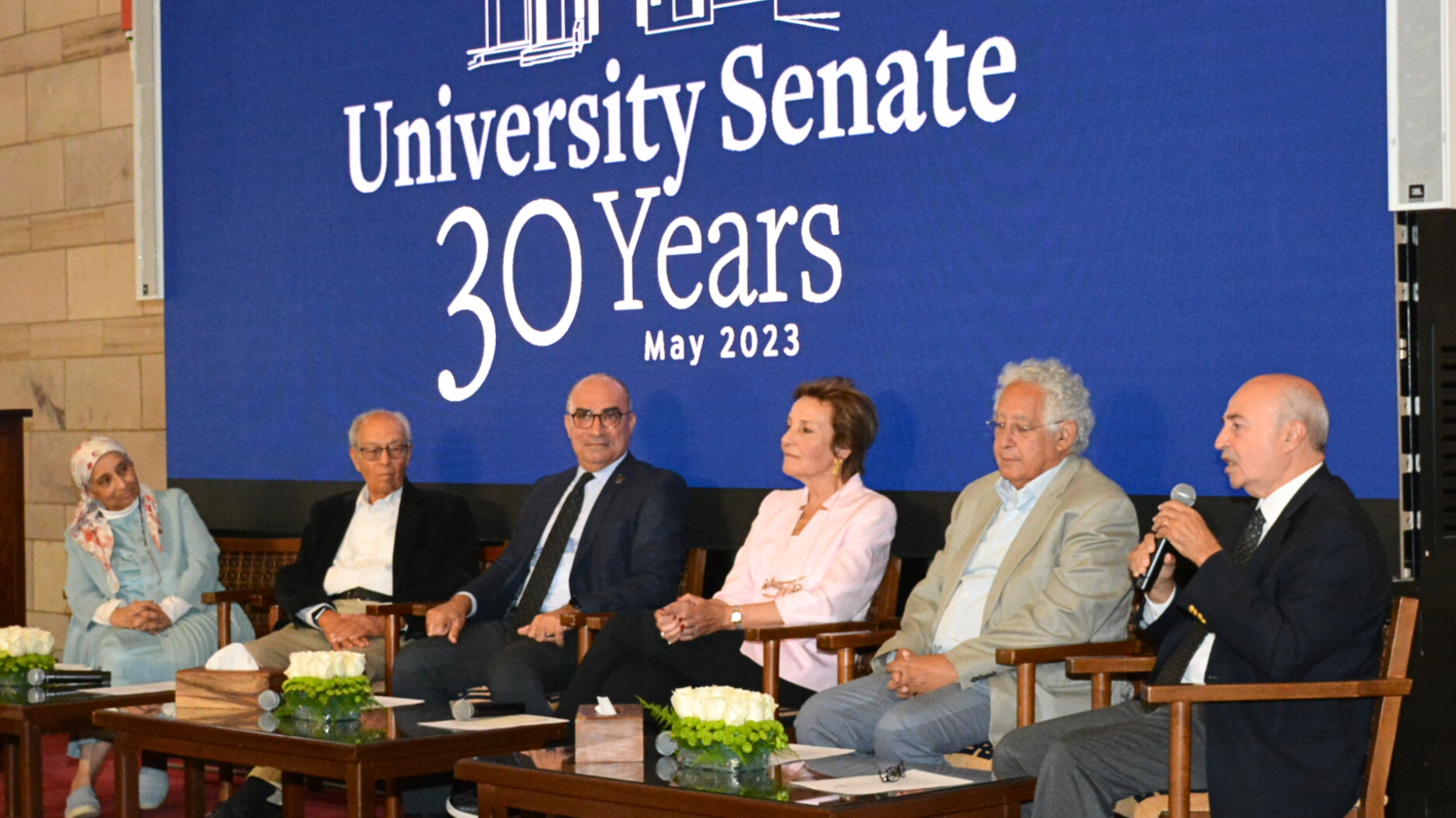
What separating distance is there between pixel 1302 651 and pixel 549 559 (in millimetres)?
2479

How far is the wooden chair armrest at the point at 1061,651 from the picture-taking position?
12.1ft

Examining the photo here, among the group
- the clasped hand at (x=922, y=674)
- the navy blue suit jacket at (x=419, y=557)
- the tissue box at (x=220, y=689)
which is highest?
the navy blue suit jacket at (x=419, y=557)

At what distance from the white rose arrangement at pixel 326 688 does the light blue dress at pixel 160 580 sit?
158cm

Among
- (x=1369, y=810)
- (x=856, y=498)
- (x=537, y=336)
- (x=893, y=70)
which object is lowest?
(x=1369, y=810)

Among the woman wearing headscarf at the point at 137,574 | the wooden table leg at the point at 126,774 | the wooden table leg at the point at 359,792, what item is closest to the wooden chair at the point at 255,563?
the woman wearing headscarf at the point at 137,574

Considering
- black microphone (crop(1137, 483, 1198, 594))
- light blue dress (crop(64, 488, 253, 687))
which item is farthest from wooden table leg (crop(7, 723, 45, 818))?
black microphone (crop(1137, 483, 1198, 594))

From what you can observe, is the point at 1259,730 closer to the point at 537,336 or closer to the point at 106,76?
the point at 537,336

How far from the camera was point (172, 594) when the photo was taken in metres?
5.67

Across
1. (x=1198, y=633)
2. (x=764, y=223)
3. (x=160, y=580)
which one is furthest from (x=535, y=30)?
(x=1198, y=633)

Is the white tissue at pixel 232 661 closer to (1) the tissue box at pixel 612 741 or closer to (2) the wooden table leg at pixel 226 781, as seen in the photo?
(2) the wooden table leg at pixel 226 781

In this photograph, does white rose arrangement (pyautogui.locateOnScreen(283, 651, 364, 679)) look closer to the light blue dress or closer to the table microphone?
the table microphone

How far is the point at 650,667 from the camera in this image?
179 inches

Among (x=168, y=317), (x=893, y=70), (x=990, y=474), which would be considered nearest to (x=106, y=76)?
(x=168, y=317)

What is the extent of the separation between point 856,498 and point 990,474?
393 millimetres
